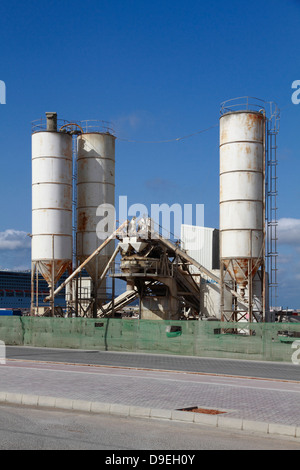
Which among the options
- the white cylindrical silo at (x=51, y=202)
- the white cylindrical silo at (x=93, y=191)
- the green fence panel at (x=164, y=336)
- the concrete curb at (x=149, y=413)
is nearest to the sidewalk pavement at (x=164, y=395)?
the concrete curb at (x=149, y=413)

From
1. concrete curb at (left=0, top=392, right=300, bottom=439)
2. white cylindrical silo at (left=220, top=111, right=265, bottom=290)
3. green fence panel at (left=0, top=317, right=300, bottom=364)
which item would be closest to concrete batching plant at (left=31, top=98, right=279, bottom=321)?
white cylindrical silo at (left=220, top=111, right=265, bottom=290)

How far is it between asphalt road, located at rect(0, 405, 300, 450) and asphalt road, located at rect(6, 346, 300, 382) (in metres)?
8.69

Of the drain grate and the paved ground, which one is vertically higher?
the drain grate

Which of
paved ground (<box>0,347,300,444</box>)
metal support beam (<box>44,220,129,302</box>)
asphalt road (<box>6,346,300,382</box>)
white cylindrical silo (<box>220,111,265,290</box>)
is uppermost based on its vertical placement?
white cylindrical silo (<box>220,111,265,290</box>)

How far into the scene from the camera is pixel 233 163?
43.7 m

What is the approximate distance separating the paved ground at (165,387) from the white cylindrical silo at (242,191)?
62.8 feet

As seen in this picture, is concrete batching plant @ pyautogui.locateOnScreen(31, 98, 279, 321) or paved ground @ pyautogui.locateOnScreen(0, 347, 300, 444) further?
concrete batching plant @ pyautogui.locateOnScreen(31, 98, 279, 321)

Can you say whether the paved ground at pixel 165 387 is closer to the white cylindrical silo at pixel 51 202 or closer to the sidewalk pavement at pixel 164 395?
the sidewalk pavement at pixel 164 395

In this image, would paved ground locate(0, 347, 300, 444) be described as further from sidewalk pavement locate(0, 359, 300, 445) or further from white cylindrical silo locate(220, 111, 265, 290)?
white cylindrical silo locate(220, 111, 265, 290)

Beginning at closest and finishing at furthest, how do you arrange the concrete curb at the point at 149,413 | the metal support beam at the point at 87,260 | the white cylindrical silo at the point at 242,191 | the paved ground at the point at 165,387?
1. the concrete curb at the point at 149,413
2. the paved ground at the point at 165,387
3. the white cylindrical silo at the point at 242,191
4. the metal support beam at the point at 87,260

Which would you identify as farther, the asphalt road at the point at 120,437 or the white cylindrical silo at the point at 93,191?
the white cylindrical silo at the point at 93,191

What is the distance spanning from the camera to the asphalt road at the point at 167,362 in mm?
21297

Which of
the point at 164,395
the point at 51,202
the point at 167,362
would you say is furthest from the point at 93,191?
the point at 164,395

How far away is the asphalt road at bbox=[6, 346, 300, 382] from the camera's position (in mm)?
21297
